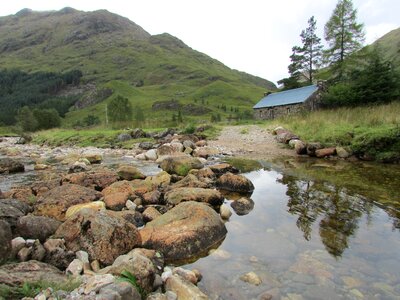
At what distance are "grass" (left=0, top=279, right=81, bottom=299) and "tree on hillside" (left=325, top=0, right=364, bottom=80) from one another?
50.1m

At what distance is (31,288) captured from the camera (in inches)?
142

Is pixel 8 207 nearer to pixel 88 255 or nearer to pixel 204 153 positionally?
pixel 88 255

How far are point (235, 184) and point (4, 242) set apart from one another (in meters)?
6.80

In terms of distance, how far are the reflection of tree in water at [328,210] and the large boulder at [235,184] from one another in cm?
130

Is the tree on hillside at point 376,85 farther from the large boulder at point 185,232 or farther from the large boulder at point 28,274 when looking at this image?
the large boulder at point 28,274

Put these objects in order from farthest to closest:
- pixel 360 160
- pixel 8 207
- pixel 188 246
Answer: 1. pixel 360 160
2. pixel 8 207
3. pixel 188 246

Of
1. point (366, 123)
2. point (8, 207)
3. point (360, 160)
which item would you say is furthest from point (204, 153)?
point (8, 207)

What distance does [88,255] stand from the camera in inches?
200

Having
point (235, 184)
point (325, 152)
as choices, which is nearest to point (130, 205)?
point (235, 184)

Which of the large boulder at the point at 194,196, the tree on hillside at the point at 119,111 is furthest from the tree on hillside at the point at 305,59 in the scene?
the large boulder at the point at 194,196

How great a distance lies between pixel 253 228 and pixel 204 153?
456 inches

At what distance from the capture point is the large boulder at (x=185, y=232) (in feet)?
18.3

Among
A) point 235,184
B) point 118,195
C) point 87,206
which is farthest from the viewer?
point 235,184

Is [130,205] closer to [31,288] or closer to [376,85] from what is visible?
[31,288]
